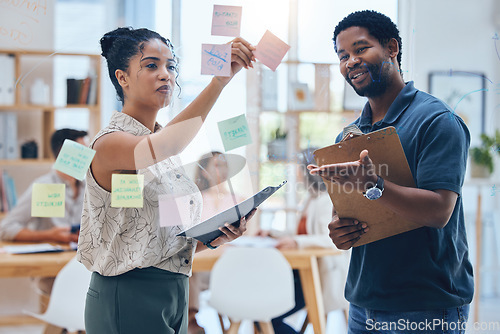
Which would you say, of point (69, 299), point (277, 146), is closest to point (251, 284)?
point (69, 299)

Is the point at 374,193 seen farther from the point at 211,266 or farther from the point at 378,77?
the point at 211,266

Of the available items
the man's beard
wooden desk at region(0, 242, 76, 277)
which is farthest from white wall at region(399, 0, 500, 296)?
wooden desk at region(0, 242, 76, 277)

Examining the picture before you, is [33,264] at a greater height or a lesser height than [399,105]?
lesser

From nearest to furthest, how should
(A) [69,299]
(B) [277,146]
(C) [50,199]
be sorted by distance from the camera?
(C) [50,199]
(B) [277,146]
(A) [69,299]

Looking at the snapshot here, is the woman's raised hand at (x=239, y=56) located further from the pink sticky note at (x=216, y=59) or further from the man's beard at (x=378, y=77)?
the man's beard at (x=378, y=77)

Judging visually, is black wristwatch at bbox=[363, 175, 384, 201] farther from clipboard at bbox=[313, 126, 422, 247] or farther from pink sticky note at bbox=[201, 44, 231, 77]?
pink sticky note at bbox=[201, 44, 231, 77]

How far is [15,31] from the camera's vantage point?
136 centimetres

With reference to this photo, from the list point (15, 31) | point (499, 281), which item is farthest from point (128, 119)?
point (499, 281)

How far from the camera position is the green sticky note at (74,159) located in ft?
3.80

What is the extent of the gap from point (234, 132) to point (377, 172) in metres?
0.48

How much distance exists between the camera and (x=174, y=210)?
1157 millimetres

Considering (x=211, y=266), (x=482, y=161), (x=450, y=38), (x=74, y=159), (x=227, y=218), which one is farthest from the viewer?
(x=482, y=161)

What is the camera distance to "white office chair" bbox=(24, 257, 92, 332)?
1.88 metres

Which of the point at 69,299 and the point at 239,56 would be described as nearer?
the point at 239,56
